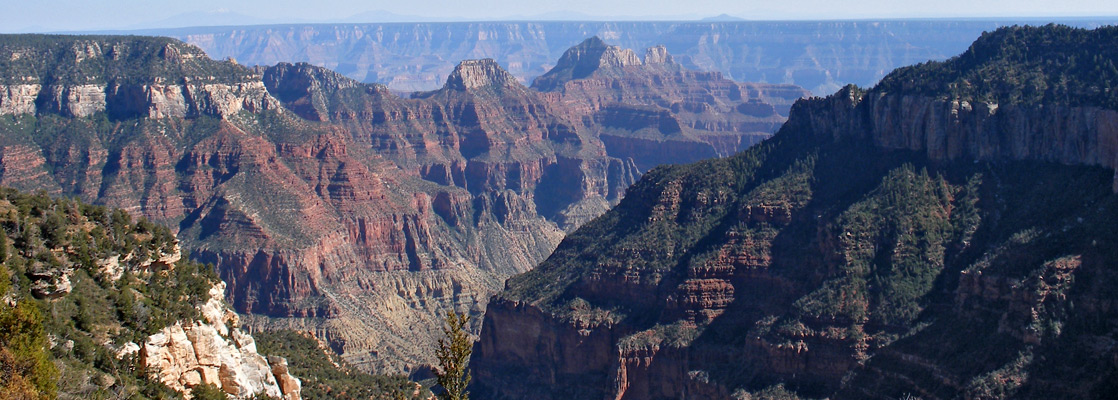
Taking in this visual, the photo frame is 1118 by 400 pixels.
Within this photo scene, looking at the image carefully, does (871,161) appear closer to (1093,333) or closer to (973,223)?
(973,223)

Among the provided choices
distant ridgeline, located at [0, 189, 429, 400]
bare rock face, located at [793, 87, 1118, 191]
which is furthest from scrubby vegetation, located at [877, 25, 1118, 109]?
distant ridgeline, located at [0, 189, 429, 400]

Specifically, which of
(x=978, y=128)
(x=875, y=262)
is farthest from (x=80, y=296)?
(x=978, y=128)

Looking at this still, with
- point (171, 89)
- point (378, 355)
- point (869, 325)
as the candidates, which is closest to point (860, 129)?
point (869, 325)

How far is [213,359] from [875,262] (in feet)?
151

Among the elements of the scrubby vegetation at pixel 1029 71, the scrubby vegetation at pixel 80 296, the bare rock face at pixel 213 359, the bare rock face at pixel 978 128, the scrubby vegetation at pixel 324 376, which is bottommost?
the scrubby vegetation at pixel 324 376

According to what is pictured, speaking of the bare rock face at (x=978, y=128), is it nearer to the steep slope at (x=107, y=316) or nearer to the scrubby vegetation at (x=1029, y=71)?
the scrubby vegetation at (x=1029, y=71)

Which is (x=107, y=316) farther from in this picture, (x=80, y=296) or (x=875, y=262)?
(x=875, y=262)

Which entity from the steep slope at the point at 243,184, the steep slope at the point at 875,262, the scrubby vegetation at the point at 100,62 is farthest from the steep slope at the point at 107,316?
the scrubby vegetation at the point at 100,62

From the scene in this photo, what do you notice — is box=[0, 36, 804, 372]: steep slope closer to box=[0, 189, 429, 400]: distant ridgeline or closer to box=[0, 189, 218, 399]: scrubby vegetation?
box=[0, 189, 429, 400]: distant ridgeline

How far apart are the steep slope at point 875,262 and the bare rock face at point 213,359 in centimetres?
3450

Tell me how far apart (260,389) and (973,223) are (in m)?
48.4

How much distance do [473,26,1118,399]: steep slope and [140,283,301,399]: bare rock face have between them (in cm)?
3450

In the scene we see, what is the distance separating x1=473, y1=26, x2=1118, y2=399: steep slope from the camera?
67.2m

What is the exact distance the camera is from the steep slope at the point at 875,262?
A: 67.2 meters
